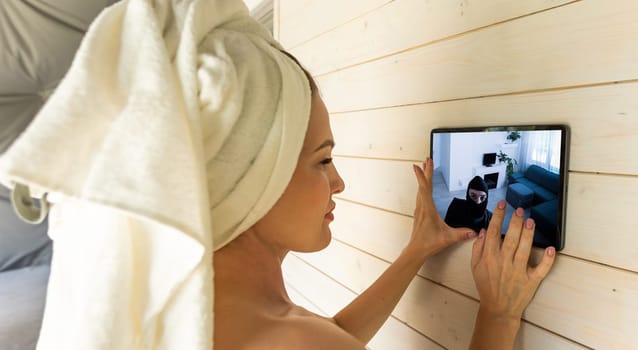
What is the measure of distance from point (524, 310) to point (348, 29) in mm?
835

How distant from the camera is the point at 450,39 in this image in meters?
0.80

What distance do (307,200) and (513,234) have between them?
1.20 feet

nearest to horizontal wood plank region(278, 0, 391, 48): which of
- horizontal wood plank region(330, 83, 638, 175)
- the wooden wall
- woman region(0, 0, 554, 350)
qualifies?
the wooden wall

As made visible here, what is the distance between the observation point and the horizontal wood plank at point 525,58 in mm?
555

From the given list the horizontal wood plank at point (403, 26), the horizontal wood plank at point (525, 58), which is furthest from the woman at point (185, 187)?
the horizontal wood plank at point (403, 26)

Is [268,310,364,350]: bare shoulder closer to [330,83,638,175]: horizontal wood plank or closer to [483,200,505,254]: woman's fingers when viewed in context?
[483,200,505,254]: woman's fingers

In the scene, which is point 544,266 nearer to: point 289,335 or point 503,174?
point 503,174

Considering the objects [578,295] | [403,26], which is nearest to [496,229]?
[578,295]

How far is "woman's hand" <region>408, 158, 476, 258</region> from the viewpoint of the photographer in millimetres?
823

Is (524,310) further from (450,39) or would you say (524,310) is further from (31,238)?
(31,238)

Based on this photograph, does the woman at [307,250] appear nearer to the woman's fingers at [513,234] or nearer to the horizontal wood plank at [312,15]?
the woman's fingers at [513,234]

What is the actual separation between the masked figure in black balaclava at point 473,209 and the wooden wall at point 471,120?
76mm

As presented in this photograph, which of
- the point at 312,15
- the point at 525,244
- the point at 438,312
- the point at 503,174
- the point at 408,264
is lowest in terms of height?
the point at 438,312

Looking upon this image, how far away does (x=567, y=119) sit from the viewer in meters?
0.61
